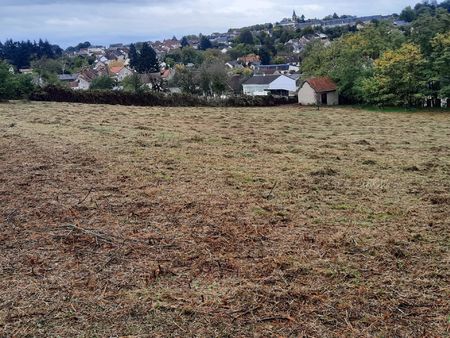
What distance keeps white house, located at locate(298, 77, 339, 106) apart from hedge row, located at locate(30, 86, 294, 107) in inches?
183

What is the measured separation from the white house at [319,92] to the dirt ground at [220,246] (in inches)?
761

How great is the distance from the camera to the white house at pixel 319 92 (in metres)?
25.7

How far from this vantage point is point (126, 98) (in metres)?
22.6

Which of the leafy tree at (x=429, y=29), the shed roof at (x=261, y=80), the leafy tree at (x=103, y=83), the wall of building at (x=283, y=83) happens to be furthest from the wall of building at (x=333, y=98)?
the leafy tree at (x=103, y=83)

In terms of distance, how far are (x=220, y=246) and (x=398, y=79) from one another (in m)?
21.9

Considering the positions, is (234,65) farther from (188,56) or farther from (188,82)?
(188,82)

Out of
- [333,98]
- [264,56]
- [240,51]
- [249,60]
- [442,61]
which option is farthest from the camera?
[240,51]

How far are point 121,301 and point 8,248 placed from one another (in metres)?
1.33

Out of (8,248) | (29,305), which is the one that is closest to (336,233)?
(29,305)

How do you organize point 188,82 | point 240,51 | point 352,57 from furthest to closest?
point 240,51
point 188,82
point 352,57

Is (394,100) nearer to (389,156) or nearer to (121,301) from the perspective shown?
(389,156)

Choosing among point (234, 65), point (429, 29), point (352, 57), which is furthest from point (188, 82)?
point (234, 65)

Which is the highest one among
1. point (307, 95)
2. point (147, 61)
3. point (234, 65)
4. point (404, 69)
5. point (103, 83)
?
point (234, 65)

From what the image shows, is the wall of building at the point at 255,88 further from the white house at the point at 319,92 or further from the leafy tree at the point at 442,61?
the leafy tree at the point at 442,61
